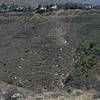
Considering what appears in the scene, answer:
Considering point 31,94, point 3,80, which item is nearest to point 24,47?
point 3,80

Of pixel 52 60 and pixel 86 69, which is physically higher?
pixel 86 69

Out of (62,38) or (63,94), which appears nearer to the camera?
(63,94)

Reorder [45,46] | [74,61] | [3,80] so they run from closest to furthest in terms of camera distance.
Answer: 1. [3,80]
2. [74,61]
3. [45,46]

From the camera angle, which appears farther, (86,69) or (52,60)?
(52,60)

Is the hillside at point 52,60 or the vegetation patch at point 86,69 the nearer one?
the vegetation patch at point 86,69

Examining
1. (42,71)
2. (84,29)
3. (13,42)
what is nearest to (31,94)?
(42,71)

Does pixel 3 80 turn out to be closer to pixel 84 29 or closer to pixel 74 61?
pixel 74 61

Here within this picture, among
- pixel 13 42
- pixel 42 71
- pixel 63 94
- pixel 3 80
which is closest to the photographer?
pixel 63 94

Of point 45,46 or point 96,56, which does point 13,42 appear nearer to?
point 45,46

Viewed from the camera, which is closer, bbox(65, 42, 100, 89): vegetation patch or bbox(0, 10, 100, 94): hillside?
bbox(65, 42, 100, 89): vegetation patch
